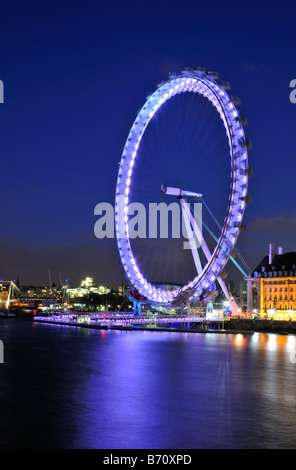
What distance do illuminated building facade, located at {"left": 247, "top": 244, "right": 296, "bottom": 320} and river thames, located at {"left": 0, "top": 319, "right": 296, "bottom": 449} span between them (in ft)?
149

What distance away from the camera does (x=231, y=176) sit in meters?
46.4

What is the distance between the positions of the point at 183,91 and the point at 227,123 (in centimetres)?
652

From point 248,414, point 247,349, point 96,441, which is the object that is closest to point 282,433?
point 248,414

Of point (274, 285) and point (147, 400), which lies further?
point (274, 285)

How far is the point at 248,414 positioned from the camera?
16.5 meters

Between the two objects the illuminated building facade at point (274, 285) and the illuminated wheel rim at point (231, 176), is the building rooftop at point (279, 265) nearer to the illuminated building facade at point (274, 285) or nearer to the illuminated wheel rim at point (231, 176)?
the illuminated building facade at point (274, 285)

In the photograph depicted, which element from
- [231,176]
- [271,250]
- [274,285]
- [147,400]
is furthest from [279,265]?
[147,400]

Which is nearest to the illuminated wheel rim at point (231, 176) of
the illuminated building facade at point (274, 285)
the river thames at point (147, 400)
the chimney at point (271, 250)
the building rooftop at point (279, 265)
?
the river thames at point (147, 400)

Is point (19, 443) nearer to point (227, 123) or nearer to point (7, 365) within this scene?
point (7, 365)

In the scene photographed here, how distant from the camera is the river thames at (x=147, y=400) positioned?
13.7 metres

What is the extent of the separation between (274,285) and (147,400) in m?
65.5

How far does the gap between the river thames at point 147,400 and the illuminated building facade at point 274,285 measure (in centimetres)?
4541

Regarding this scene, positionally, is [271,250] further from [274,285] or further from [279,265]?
[274,285]

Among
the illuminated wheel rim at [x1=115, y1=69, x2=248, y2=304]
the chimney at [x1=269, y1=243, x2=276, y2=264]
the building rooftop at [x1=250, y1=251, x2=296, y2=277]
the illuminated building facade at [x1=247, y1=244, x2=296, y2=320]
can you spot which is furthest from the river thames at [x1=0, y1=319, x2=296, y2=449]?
the chimney at [x1=269, y1=243, x2=276, y2=264]
